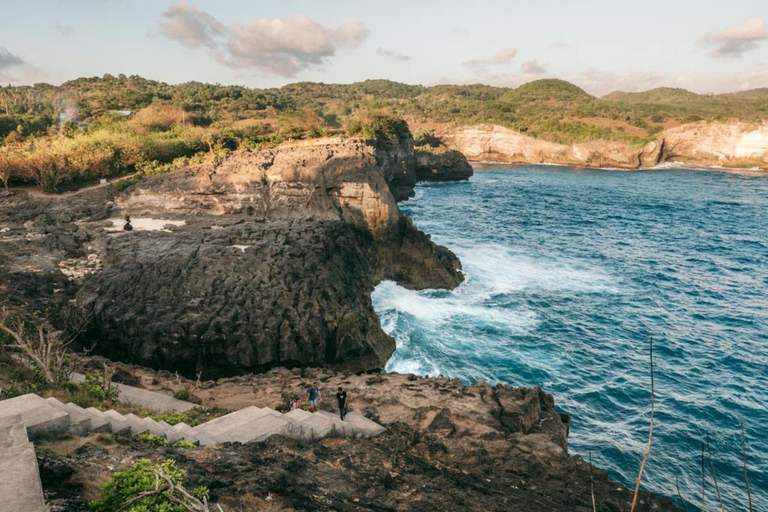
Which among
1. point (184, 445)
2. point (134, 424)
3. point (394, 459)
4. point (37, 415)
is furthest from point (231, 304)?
point (394, 459)

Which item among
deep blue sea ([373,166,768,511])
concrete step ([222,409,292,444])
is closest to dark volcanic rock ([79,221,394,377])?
deep blue sea ([373,166,768,511])

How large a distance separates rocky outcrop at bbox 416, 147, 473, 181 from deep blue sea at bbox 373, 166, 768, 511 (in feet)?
88.8

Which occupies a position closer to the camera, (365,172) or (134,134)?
(365,172)

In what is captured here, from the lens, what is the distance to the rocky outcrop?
264ft

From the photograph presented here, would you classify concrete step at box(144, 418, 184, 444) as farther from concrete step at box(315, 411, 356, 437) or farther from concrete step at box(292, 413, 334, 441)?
concrete step at box(315, 411, 356, 437)

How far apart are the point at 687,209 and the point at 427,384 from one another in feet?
197

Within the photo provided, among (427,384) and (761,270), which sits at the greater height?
(427,384)

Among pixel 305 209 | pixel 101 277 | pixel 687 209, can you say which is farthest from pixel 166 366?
pixel 687 209

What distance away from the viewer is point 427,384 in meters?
17.4

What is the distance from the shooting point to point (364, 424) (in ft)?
45.5

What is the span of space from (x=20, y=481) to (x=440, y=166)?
78590 mm

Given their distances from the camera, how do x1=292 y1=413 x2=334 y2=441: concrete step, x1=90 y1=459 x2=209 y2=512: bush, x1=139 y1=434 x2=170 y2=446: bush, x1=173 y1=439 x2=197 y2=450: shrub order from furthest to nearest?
x1=292 y1=413 x2=334 y2=441: concrete step < x1=173 y1=439 x2=197 y2=450: shrub < x1=139 y1=434 x2=170 y2=446: bush < x1=90 y1=459 x2=209 y2=512: bush

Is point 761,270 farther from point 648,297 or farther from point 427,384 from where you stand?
point 427,384

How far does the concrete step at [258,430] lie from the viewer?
11.4m
